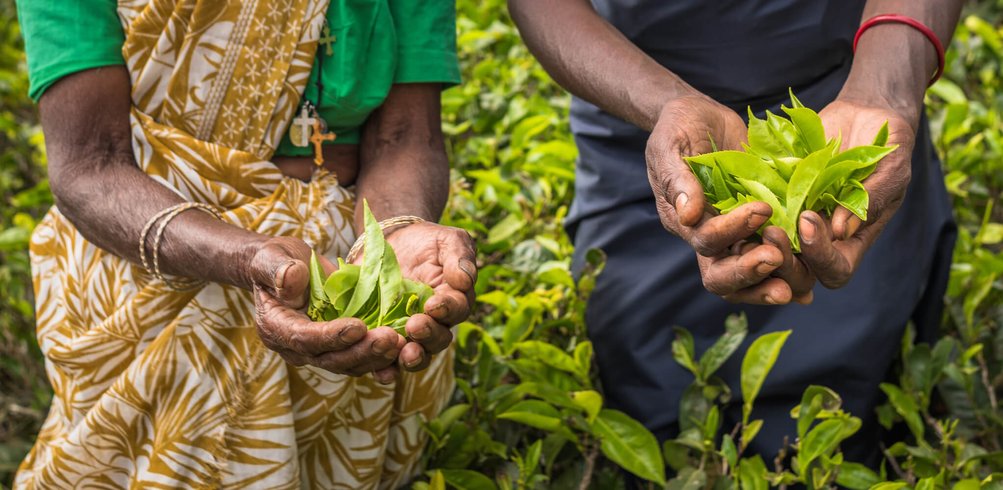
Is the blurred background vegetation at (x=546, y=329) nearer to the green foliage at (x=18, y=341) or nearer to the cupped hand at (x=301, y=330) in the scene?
the green foliage at (x=18, y=341)

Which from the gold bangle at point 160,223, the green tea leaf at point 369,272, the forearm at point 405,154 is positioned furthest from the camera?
the forearm at point 405,154

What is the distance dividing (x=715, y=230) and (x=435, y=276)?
1.21 ft

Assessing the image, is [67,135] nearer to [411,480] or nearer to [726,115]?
[411,480]

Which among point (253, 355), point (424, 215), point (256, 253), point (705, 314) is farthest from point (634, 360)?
point (256, 253)

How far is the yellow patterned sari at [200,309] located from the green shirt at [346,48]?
0.11 ft

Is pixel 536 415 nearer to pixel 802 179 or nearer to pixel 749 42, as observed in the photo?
pixel 802 179

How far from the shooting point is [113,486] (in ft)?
5.56

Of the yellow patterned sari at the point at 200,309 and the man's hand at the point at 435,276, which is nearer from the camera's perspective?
the man's hand at the point at 435,276

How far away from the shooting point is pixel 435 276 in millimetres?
1451

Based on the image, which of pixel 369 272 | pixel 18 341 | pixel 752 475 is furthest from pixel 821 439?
pixel 18 341

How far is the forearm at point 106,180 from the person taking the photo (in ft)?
4.98

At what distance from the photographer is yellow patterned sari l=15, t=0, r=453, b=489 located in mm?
1617

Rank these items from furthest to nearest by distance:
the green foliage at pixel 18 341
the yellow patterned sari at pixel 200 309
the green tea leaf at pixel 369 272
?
1. the green foliage at pixel 18 341
2. the yellow patterned sari at pixel 200 309
3. the green tea leaf at pixel 369 272

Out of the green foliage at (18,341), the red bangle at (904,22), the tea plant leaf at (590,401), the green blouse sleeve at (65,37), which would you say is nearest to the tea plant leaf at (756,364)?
the tea plant leaf at (590,401)
